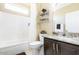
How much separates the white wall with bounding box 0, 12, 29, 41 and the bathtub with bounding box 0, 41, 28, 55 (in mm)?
77

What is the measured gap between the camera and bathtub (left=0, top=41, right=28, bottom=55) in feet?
6.15

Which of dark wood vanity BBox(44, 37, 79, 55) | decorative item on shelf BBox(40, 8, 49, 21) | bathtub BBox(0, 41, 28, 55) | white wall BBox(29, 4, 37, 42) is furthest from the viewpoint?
decorative item on shelf BBox(40, 8, 49, 21)

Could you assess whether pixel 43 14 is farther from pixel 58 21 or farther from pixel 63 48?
pixel 63 48

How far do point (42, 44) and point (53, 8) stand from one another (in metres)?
0.90

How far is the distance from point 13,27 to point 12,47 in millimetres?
404

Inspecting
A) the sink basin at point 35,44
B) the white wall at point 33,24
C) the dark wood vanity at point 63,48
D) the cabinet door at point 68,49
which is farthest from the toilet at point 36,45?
the cabinet door at point 68,49

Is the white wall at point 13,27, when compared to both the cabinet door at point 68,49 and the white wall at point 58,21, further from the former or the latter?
the cabinet door at point 68,49

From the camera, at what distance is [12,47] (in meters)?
2.00

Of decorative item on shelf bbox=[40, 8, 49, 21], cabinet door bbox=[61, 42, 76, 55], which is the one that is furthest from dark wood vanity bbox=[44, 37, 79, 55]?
decorative item on shelf bbox=[40, 8, 49, 21]

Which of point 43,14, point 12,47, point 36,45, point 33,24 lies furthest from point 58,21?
point 12,47

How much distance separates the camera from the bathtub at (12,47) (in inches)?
73.8

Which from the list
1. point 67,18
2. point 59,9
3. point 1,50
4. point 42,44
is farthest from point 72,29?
point 1,50

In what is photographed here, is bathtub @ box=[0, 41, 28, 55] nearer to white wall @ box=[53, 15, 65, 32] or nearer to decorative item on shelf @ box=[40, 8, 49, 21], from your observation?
decorative item on shelf @ box=[40, 8, 49, 21]

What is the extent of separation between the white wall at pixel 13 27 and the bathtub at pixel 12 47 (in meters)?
0.08
